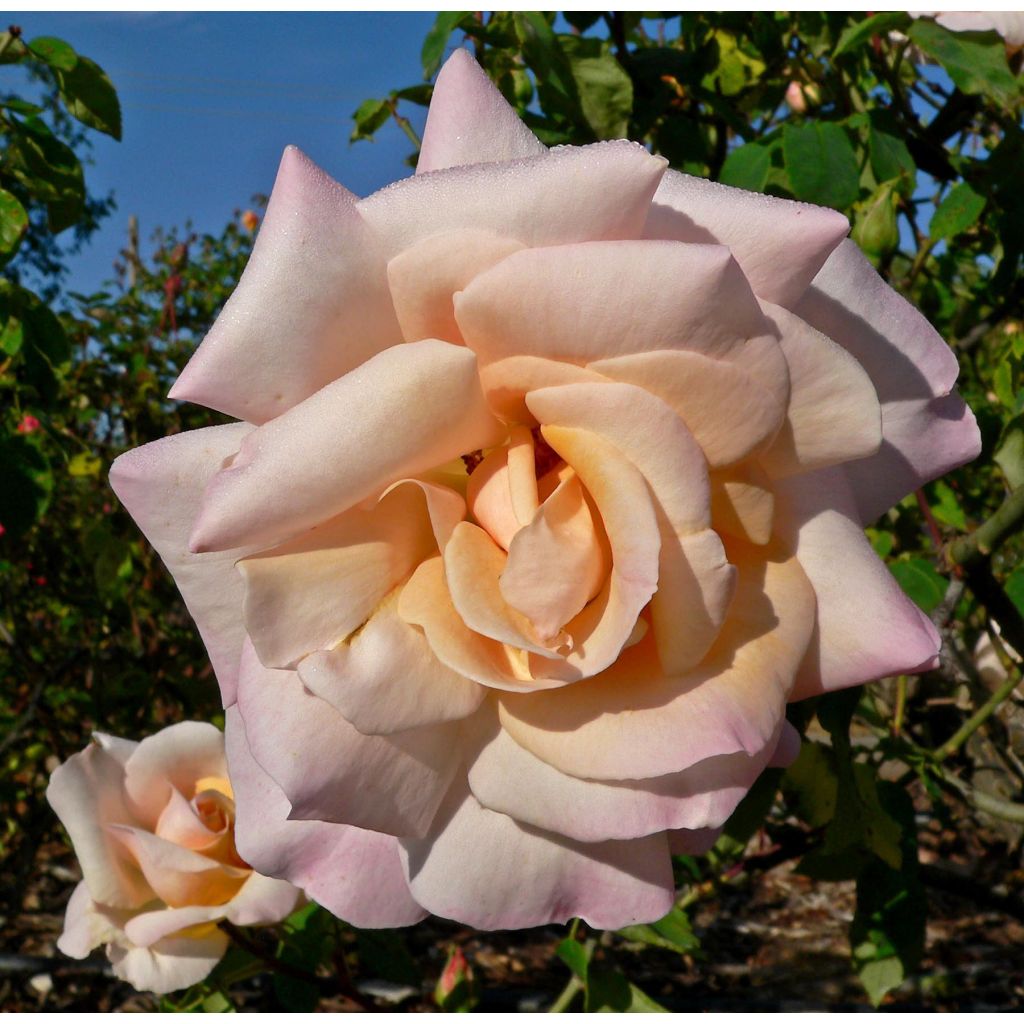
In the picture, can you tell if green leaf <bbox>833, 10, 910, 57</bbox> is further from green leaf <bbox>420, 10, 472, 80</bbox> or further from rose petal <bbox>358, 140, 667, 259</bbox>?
rose petal <bbox>358, 140, 667, 259</bbox>

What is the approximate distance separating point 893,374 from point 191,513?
0.51 m

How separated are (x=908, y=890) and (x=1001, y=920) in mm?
1993

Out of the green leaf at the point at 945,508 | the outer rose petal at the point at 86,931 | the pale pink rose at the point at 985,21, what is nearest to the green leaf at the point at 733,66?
the pale pink rose at the point at 985,21

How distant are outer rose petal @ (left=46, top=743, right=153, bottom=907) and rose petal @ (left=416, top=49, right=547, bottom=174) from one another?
1156mm

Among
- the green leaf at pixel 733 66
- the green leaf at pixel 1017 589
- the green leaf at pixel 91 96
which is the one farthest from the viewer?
the green leaf at pixel 733 66

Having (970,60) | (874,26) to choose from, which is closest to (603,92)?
(874,26)

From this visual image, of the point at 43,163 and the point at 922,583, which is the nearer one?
the point at 922,583

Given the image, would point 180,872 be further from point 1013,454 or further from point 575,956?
point 1013,454

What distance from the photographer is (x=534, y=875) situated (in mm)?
710

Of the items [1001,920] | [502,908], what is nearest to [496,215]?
[502,908]

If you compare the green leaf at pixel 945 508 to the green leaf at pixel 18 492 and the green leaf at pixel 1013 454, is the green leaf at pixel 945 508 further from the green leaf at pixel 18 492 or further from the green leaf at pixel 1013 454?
the green leaf at pixel 18 492

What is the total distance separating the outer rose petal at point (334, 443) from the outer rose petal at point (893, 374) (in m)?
0.26

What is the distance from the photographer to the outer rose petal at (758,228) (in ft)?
2.02

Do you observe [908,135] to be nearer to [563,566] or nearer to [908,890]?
[908,890]
